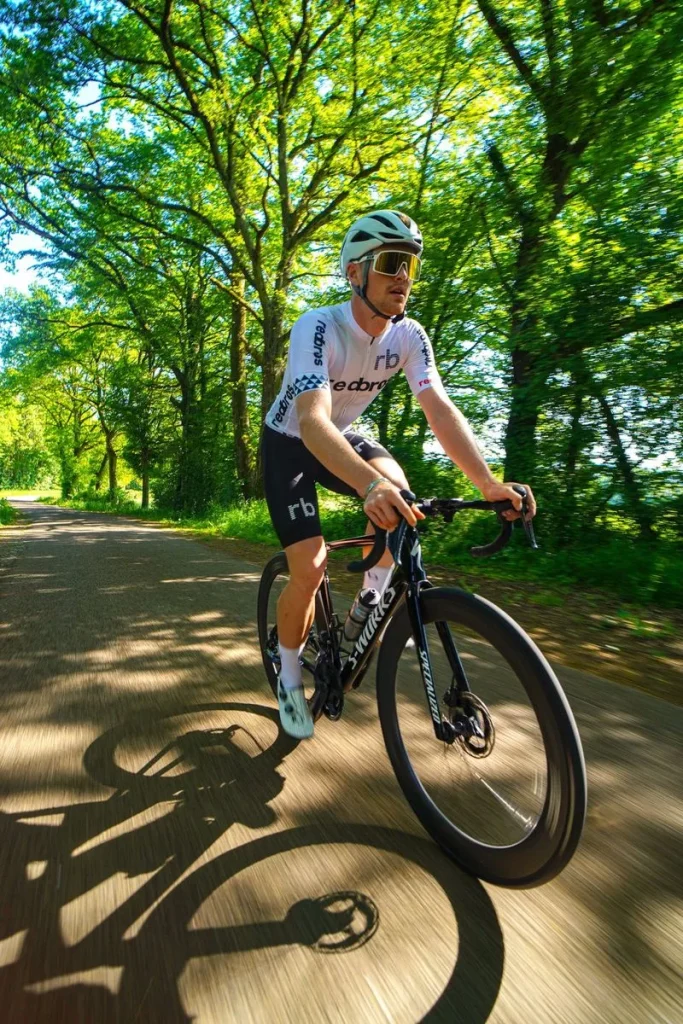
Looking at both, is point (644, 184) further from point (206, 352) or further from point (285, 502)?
point (206, 352)

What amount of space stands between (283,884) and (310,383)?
5.92 ft

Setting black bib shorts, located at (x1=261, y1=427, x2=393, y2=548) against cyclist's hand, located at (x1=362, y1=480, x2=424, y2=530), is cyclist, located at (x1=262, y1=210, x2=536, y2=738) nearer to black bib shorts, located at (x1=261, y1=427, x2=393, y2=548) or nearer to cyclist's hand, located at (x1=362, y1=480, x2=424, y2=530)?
Answer: black bib shorts, located at (x1=261, y1=427, x2=393, y2=548)

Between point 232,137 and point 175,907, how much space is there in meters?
17.2

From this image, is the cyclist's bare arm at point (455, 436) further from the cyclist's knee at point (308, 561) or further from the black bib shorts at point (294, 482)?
the cyclist's knee at point (308, 561)

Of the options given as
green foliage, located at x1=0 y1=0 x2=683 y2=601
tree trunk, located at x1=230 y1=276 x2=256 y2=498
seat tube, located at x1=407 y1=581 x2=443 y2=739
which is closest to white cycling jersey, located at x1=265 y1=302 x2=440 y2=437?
seat tube, located at x1=407 y1=581 x2=443 y2=739

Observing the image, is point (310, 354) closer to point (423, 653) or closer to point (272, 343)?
point (423, 653)

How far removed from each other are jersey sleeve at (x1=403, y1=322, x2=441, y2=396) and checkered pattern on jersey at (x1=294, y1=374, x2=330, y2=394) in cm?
55

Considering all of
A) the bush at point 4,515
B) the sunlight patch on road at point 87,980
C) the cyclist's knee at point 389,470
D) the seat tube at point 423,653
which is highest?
the cyclist's knee at point 389,470

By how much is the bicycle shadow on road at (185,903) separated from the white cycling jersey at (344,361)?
1695mm

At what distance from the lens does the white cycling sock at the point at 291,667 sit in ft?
9.54

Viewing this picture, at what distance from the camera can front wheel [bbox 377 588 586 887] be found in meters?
1.64

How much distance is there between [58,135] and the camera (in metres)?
16.0

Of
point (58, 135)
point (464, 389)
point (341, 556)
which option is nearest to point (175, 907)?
point (341, 556)

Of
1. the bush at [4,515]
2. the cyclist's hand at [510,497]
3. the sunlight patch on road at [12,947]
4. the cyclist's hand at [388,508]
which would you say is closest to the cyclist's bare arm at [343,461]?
the cyclist's hand at [388,508]
